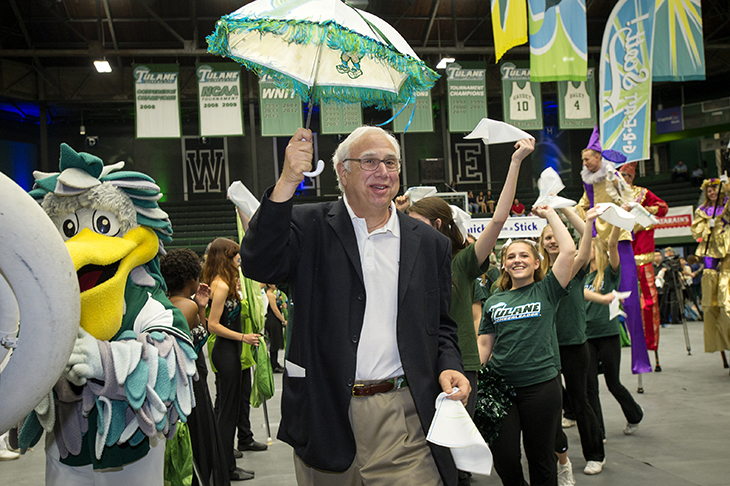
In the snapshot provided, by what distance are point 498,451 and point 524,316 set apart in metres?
0.74

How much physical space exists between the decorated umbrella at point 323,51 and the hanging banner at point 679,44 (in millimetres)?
6824

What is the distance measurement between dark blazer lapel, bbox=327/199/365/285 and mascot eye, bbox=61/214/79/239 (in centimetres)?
99

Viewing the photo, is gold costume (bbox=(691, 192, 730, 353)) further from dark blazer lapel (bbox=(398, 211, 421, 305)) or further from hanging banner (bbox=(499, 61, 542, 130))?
hanging banner (bbox=(499, 61, 542, 130))

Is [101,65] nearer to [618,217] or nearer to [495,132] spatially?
[618,217]

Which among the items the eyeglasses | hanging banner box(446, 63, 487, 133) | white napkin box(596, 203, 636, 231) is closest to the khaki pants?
the eyeglasses

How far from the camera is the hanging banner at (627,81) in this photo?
6.60m

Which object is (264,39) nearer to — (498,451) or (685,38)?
(498,451)

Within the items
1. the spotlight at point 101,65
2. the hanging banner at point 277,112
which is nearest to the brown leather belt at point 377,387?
the hanging banner at point 277,112

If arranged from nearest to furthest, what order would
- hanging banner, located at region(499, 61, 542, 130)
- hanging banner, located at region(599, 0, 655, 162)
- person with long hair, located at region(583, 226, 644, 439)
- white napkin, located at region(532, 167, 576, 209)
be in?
white napkin, located at region(532, 167, 576, 209) < person with long hair, located at region(583, 226, 644, 439) < hanging banner, located at region(599, 0, 655, 162) < hanging banner, located at region(499, 61, 542, 130)

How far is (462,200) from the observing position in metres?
14.0

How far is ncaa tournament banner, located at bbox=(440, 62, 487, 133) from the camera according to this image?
15.3 metres

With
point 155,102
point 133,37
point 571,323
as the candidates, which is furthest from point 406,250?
point 133,37

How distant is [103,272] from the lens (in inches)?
89.7

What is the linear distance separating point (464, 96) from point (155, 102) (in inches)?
293
